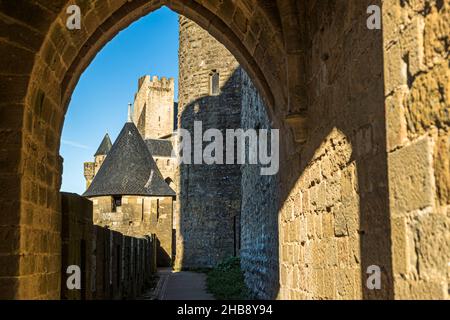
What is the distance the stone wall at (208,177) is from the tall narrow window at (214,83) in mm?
98

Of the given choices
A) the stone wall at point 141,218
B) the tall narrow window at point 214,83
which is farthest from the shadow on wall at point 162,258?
the tall narrow window at point 214,83

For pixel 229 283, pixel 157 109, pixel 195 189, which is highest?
pixel 157 109

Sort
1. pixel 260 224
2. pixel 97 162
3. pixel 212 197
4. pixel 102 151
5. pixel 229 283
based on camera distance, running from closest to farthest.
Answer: pixel 260 224 < pixel 229 283 < pixel 212 197 < pixel 97 162 < pixel 102 151

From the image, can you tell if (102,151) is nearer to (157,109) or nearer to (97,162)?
(97,162)

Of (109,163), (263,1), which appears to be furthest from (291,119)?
(109,163)

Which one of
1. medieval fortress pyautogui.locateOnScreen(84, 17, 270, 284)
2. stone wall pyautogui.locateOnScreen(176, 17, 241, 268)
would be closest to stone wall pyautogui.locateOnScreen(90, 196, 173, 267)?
medieval fortress pyautogui.locateOnScreen(84, 17, 270, 284)

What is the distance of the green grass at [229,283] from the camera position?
1160 centimetres

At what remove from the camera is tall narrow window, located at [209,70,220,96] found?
817 inches

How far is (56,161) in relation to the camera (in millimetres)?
4703

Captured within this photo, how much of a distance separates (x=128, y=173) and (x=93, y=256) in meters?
15.5

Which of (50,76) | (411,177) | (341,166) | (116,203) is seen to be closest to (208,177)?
(116,203)

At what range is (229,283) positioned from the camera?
13.5 m
